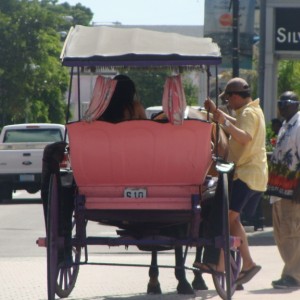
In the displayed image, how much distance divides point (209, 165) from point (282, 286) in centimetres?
202

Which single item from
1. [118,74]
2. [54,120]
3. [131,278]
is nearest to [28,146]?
[131,278]

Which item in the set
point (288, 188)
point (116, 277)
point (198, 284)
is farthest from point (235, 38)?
point (198, 284)

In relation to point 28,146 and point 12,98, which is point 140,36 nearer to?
point 28,146

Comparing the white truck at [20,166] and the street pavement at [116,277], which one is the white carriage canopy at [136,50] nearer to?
the street pavement at [116,277]

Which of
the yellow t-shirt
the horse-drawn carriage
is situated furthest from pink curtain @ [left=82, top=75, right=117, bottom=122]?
the yellow t-shirt

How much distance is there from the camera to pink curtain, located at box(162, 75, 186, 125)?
828 cm

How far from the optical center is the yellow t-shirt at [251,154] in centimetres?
913

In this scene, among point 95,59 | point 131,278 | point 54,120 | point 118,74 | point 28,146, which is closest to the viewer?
point 95,59

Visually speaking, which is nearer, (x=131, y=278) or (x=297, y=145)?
(x=297, y=145)

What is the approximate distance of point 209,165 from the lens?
27.9 ft

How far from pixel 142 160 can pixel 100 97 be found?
2.10 ft

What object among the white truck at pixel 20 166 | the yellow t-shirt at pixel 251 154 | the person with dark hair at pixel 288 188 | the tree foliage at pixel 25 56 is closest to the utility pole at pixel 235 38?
the white truck at pixel 20 166

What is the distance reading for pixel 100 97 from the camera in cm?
852

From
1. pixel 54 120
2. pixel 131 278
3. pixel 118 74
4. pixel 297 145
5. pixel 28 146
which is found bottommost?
pixel 54 120
